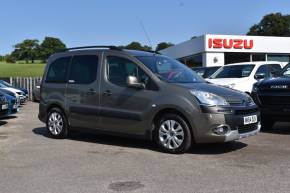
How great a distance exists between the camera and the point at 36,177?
684 cm

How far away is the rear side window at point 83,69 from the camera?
9773mm

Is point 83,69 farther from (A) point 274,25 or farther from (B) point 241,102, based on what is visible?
(A) point 274,25

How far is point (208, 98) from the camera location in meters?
8.26

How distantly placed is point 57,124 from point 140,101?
2522mm

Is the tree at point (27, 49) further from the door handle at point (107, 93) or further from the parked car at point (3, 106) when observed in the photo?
the door handle at point (107, 93)

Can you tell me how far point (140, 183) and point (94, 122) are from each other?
11.5 ft

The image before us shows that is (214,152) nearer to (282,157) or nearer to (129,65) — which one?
(282,157)

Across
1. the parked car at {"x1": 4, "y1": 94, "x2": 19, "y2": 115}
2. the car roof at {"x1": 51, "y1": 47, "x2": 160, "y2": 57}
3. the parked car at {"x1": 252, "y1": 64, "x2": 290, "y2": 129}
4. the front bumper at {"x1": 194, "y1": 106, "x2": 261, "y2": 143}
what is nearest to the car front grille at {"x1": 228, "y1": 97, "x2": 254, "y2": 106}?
the front bumper at {"x1": 194, "y1": 106, "x2": 261, "y2": 143}

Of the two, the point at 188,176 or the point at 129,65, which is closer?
the point at 188,176

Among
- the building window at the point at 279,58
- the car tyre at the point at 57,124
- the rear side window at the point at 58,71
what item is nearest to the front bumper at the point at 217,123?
the car tyre at the point at 57,124

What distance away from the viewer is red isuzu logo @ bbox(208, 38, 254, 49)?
32.6 metres

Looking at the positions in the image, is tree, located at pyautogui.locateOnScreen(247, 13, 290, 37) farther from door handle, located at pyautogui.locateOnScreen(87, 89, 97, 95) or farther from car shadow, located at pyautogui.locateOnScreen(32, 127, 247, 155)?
door handle, located at pyautogui.locateOnScreen(87, 89, 97, 95)

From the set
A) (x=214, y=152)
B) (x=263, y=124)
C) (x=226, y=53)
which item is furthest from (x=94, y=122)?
(x=226, y=53)

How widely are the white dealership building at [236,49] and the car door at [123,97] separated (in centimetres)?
2325
